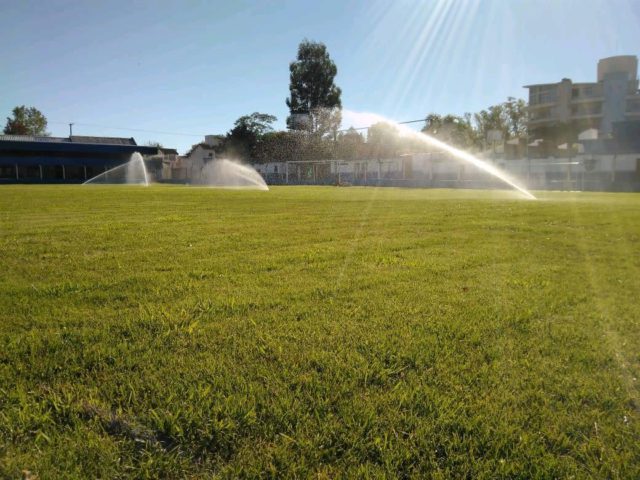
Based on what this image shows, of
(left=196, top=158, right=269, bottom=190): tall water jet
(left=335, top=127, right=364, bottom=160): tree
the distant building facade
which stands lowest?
(left=196, top=158, right=269, bottom=190): tall water jet

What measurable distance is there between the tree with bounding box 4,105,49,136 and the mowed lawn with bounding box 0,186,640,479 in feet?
318

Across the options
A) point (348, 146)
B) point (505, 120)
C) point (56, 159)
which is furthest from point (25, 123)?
point (505, 120)

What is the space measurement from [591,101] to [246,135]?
50.7 meters

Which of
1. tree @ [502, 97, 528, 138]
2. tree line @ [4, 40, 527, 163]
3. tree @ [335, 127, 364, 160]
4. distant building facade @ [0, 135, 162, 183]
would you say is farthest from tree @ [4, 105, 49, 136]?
tree @ [502, 97, 528, 138]

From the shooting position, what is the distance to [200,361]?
103 inches

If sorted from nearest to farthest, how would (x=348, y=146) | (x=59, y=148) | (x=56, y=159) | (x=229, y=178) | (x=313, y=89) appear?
(x=229, y=178) < (x=59, y=148) < (x=56, y=159) < (x=313, y=89) < (x=348, y=146)

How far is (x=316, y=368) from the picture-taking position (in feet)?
8.41

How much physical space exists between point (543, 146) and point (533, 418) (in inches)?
2281

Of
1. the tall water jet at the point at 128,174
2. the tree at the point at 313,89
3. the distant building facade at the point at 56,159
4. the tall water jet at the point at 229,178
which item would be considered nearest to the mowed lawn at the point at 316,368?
the tall water jet at the point at 229,178

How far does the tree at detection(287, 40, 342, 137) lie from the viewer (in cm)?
7019

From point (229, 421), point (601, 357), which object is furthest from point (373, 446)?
point (601, 357)

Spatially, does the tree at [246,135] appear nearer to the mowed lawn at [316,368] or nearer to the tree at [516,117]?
the tree at [516,117]

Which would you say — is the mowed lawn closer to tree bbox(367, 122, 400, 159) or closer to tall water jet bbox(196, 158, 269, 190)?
tall water jet bbox(196, 158, 269, 190)

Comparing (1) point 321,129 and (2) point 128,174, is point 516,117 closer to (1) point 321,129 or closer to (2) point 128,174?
(1) point 321,129
